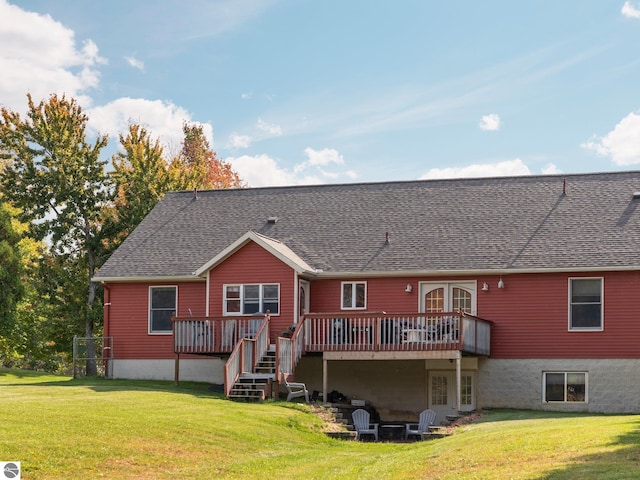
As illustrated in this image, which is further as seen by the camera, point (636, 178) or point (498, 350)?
point (636, 178)

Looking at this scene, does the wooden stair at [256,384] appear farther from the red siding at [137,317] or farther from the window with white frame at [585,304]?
the window with white frame at [585,304]

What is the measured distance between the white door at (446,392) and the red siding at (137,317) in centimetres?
790

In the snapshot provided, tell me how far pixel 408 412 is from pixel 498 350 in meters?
3.32

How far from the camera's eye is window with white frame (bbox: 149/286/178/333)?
34.9m

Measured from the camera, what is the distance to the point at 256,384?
94.6 ft

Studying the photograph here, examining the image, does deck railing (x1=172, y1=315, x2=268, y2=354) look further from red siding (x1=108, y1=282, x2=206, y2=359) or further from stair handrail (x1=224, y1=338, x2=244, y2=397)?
red siding (x1=108, y1=282, x2=206, y2=359)

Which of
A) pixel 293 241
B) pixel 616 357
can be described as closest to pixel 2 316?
pixel 293 241

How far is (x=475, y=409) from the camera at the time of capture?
30969 mm

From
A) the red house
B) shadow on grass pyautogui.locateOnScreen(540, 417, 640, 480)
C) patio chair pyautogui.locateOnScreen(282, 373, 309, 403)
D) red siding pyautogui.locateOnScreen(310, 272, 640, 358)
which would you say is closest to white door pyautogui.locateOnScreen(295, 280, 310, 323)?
the red house

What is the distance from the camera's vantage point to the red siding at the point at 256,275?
3231cm

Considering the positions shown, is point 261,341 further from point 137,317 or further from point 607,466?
point 607,466

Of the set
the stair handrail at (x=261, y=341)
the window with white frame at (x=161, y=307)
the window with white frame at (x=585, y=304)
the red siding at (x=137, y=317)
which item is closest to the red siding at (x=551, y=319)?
the window with white frame at (x=585, y=304)

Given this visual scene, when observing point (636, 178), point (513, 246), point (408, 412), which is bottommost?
point (408, 412)

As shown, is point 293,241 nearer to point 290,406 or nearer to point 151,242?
point 151,242
